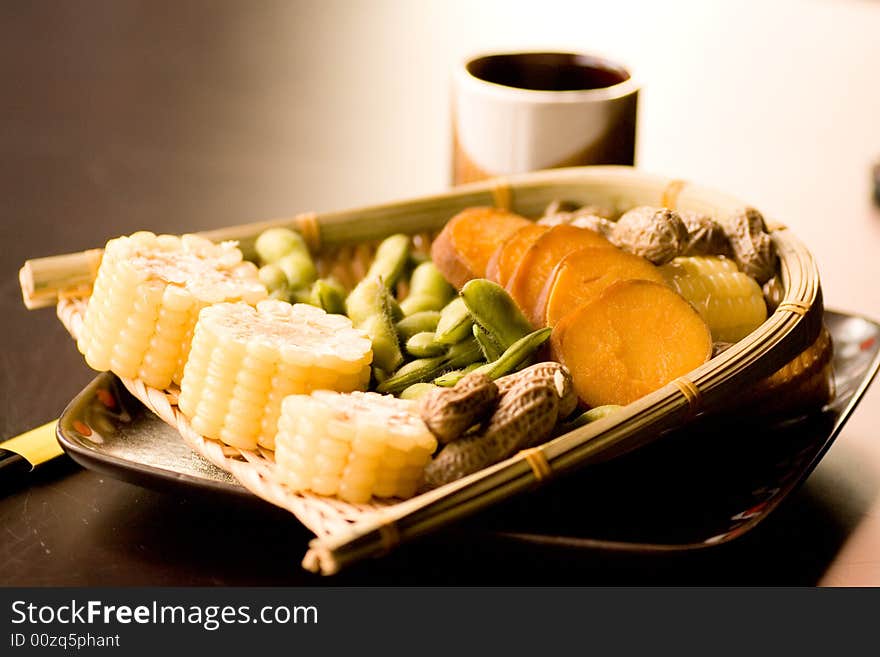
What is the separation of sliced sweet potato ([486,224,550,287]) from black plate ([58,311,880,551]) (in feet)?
1.28

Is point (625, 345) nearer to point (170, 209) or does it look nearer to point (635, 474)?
point (635, 474)

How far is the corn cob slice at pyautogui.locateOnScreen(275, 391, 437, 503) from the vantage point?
51.5 inches

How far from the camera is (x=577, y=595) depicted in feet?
4.56

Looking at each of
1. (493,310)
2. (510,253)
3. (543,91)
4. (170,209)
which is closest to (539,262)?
(510,253)

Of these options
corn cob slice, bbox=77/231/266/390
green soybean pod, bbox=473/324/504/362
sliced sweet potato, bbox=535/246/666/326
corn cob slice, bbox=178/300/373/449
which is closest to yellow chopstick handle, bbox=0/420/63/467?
corn cob slice, bbox=77/231/266/390

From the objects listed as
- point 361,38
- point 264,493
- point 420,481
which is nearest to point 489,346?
point 420,481

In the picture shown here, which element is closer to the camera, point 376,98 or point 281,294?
point 281,294

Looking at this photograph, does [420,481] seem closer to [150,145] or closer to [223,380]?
[223,380]

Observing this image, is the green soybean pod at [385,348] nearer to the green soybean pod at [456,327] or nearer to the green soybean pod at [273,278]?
the green soybean pod at [456,327]

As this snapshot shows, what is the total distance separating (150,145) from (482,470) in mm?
1822

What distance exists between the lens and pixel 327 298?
69.6 inches

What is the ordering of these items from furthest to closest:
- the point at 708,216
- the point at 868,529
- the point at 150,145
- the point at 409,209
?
the point at 150,145 < the point at 409,209 < the point at 708,216 < the point at 868,529

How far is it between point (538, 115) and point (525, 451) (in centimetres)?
102

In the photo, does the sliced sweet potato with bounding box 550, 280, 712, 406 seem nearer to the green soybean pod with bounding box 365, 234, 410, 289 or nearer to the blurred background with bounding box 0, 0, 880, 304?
the green soybean pod with bounding box 365, 234, 410, 289
